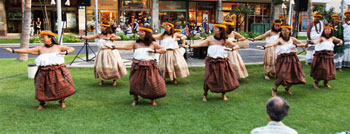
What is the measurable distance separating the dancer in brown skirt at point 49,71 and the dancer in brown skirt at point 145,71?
4.10ft

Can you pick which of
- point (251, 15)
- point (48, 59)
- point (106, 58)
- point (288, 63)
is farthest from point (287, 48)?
point (251, 15)

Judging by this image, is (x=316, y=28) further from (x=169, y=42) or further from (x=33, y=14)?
(x=33, y=14)

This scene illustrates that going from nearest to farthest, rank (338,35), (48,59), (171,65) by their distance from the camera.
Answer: (48,59) < (171,65) < (338,35)

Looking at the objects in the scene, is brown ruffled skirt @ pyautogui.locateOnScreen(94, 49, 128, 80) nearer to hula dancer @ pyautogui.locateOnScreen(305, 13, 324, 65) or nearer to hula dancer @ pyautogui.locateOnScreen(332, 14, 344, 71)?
hula dancer @ pyautogui.locateOnScreen(305, 13, 324, 65)

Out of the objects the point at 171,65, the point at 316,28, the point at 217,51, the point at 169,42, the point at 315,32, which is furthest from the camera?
the point at 315,32

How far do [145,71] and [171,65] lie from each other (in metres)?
2.40

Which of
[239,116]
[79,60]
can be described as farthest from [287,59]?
[79,60]

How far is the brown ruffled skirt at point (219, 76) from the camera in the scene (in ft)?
22.3

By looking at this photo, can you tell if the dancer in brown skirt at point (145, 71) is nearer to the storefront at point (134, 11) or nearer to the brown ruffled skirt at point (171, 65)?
the brown ruffled skirt at point (171, 65)

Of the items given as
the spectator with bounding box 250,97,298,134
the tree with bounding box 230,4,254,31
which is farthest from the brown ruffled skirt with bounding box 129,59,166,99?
the tree with bounding box 230,4,254,31

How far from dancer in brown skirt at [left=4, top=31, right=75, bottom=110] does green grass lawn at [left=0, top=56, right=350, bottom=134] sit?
333 millimetres

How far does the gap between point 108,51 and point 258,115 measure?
4100mm

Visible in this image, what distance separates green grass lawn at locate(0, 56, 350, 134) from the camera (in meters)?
5.33

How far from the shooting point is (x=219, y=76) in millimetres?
6836
